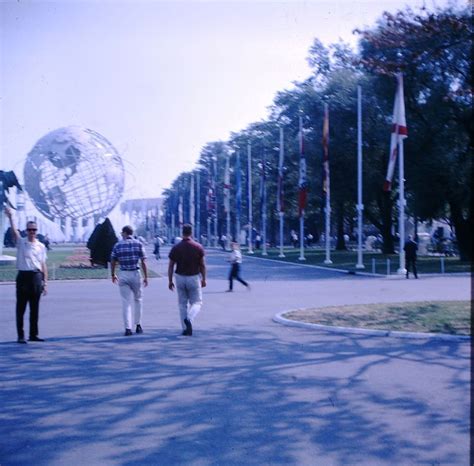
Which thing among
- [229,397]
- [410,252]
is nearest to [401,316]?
[229,397]

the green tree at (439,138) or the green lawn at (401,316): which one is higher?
the green tree at (439,138)

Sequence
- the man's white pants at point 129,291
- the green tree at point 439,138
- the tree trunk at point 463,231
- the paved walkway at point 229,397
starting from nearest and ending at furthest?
the paved walkway at point 229,397 → the man's white pants at point 129,291 → the green tree at point 439,138 → the tree trunk at point 463,231

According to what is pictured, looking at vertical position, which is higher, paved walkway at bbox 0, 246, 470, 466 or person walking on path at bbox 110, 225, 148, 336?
person walking on path at bbox 110, 225, 148, 336

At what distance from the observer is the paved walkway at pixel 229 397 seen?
5.50 metres

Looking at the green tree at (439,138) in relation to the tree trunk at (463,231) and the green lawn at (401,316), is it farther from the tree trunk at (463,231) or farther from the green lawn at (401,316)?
the green lawn at (401,316)

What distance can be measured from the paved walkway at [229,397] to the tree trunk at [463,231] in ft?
92.3

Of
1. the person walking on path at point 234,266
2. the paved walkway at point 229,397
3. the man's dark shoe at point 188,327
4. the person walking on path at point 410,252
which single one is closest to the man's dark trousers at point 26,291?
the paved walkway at point 229,397

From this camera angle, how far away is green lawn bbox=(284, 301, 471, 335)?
1204 centimetres

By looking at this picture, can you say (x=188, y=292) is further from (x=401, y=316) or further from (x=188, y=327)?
(x=401, y=316)

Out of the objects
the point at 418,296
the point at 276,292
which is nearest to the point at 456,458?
the point at 418,296

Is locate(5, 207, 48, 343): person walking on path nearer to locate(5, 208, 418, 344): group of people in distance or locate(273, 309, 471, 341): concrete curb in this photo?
locate(5, 208, 418, 344): group of people in distance

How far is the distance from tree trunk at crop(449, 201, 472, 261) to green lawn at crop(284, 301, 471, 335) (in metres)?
24.1

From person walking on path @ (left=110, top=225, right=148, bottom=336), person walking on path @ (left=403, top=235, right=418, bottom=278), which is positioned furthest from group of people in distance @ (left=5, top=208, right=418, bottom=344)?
person walking on path @ (left=403, top=235, right=418, bottom=278)

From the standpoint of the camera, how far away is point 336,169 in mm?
46594
